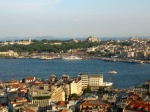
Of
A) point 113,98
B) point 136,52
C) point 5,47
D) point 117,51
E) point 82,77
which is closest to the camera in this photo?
point 113,98

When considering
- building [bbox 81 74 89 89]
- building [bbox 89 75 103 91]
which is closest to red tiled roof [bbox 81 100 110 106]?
building [bbox 89 75 103 91]

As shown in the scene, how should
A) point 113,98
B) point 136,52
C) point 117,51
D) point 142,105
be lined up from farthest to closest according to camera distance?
1. point 117,51
2. point 136,52
3. point 113,98
4. point 142,105

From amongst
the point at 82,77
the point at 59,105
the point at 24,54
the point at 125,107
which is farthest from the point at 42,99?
the point at 24,54

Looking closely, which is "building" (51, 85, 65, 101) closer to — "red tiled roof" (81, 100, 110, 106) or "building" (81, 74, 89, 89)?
"red tiled roof" (81, 100, 110, 106)

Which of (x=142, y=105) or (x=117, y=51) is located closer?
(x=142, y=105)

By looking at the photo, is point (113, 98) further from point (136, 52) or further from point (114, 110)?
point (136, 52)

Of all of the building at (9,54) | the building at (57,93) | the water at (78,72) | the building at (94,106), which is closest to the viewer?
the building at (94,106)

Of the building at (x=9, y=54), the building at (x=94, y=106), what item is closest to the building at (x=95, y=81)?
the building at (x=94, y=106)

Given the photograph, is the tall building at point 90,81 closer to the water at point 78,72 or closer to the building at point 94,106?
the water at point 78,72

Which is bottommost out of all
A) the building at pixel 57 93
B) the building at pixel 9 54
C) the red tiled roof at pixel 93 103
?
the building at pixel 9 54

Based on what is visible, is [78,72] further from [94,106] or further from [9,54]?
[9,54]

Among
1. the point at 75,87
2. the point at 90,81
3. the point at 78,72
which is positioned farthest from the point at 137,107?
the point at 78,72
